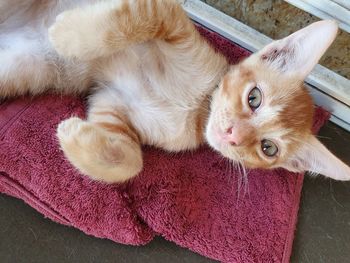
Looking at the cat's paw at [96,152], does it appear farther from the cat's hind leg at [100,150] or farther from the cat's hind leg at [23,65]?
the cat's hind leg at [23,65]

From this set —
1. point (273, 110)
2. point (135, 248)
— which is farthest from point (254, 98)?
point (135, 248)

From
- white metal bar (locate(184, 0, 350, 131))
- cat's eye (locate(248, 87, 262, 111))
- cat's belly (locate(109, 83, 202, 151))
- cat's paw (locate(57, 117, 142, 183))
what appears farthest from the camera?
white metal bar (locate(184, 0, 350, 131))

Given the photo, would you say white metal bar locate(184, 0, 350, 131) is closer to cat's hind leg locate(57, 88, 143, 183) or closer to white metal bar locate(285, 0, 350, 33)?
white metal bar locate(285, 0, 350, 33)

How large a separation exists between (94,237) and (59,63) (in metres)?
0.49

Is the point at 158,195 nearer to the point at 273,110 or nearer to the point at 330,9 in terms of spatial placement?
the point at 273,110

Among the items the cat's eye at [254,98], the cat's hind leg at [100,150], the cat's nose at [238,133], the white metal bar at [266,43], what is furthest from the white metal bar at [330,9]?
the cat's hind leg at [100,150]

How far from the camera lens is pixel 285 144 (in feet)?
4.26

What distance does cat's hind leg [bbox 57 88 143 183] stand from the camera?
1.14 metres

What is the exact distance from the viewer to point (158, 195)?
135 centimetres

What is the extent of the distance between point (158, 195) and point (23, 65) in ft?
1.64

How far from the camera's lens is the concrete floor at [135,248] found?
51.5 inches

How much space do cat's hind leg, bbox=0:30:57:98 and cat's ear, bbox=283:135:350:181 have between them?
708mm

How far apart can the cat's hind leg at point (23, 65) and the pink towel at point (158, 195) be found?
0.04 m

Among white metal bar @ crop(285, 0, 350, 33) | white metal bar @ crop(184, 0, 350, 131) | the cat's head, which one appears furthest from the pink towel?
white metal bar @ crop(285, 0, 350, 33)
